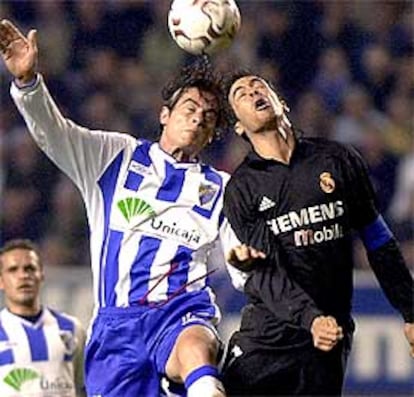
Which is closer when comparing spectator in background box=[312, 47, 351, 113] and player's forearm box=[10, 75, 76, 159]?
player's forearm box=[10, 75, 76, 159]

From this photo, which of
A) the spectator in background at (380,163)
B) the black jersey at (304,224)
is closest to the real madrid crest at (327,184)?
the black jersey at (304,224)

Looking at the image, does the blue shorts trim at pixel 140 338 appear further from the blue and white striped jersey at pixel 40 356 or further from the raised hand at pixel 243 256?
the blue and white striped jersey at pixel 40 356

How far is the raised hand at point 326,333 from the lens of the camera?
5590 mm

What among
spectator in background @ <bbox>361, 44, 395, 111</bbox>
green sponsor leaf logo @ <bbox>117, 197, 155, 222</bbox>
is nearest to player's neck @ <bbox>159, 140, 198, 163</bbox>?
green sponsor leaf logo @ <bbox>117, 197, 155, 222</bbox>

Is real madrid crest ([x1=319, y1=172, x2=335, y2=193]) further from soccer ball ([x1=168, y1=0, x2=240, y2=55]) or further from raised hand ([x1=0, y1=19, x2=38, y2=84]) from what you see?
raised hand ([x1=0, y1=19, x2=38, y2=84])

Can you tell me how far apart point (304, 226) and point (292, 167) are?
0.76 feet

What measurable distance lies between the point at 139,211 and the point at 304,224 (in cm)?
89

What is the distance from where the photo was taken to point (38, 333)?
813 cm

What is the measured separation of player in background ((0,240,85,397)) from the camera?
311 inches

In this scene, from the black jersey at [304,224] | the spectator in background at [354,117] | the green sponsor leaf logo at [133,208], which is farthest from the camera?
the spectator in background at [354,117]

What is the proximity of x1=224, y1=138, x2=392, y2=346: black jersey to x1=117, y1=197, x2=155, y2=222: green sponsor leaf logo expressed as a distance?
603 millimetres

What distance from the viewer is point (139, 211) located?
21.7ft

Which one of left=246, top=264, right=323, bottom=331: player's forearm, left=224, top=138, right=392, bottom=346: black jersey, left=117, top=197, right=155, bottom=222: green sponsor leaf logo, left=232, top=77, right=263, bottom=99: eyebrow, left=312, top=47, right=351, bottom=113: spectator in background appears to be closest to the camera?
left=246, top=264, right=323, bottom=331: player's forearm

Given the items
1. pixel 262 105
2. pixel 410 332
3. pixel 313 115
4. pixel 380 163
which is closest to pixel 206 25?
pixel 262 105
